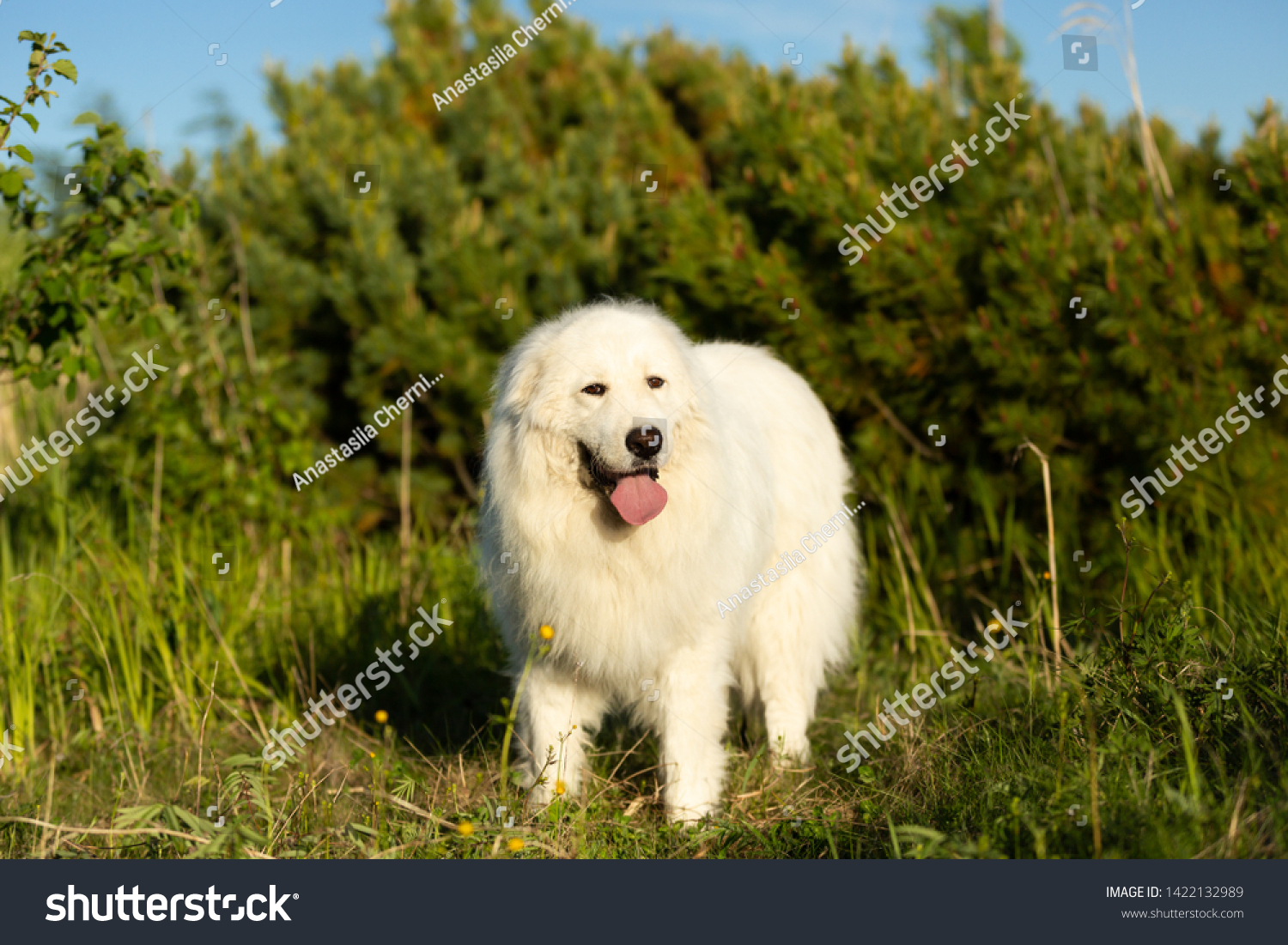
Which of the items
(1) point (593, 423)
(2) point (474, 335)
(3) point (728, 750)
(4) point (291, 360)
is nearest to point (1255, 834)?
(3) point (728, 750)

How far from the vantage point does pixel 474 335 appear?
6883 mm

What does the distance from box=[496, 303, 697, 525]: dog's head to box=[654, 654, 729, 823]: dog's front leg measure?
29.0 inches

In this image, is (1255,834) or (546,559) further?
(546,559)

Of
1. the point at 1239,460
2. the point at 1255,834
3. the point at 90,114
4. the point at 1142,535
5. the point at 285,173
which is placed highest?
the point at 285,173

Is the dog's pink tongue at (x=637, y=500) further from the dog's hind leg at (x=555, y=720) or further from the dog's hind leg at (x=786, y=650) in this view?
the dog's hind leg at (x=786, y=650)

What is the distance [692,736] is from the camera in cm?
363

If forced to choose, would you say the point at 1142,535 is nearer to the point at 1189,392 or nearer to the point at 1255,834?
the point at 1189,392

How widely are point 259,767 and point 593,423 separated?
214 cm
